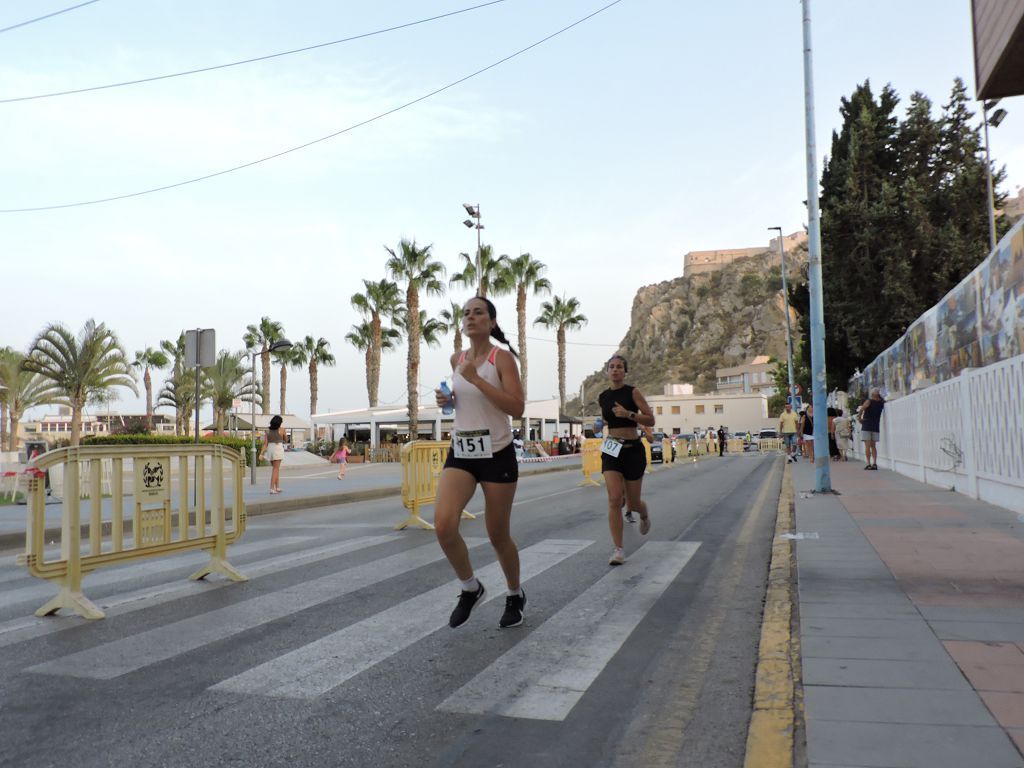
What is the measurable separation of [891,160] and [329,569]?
34.4 meters

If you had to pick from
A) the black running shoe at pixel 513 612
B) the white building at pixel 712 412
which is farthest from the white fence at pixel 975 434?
the white building at pixel 712 412

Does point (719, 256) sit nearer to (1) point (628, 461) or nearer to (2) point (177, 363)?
(2) point (177, 363)

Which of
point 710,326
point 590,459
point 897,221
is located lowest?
point 590,459

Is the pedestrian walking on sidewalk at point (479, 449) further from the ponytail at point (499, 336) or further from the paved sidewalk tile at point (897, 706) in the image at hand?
the paved sidewalk tile at point (897, 706)

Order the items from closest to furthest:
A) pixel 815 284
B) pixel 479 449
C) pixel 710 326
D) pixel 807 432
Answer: pixel 479 449
pixel 815 284
pixel 807 432
pixel 710 326

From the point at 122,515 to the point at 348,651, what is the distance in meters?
2.54

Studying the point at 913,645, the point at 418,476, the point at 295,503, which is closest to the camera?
the point at 913,645

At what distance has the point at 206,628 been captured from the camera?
4.79 meters

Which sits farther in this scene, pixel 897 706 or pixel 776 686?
pixel 776 686

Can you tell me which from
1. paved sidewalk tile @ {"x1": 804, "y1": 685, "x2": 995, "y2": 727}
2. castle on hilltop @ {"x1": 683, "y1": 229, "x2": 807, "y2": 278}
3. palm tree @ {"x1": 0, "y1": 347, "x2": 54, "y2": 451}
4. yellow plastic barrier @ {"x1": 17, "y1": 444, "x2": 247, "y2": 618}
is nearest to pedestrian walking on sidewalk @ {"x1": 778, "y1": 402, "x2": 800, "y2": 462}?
yellow plastic barrier @ {"x1": 17, "y1": 444, "x2": 247, "y2": 618}

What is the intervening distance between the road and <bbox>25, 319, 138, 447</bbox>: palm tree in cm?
2798

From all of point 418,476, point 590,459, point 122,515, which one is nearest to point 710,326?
point 590,459

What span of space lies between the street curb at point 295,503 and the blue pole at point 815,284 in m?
8.20

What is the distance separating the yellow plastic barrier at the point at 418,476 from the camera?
10.0 m
